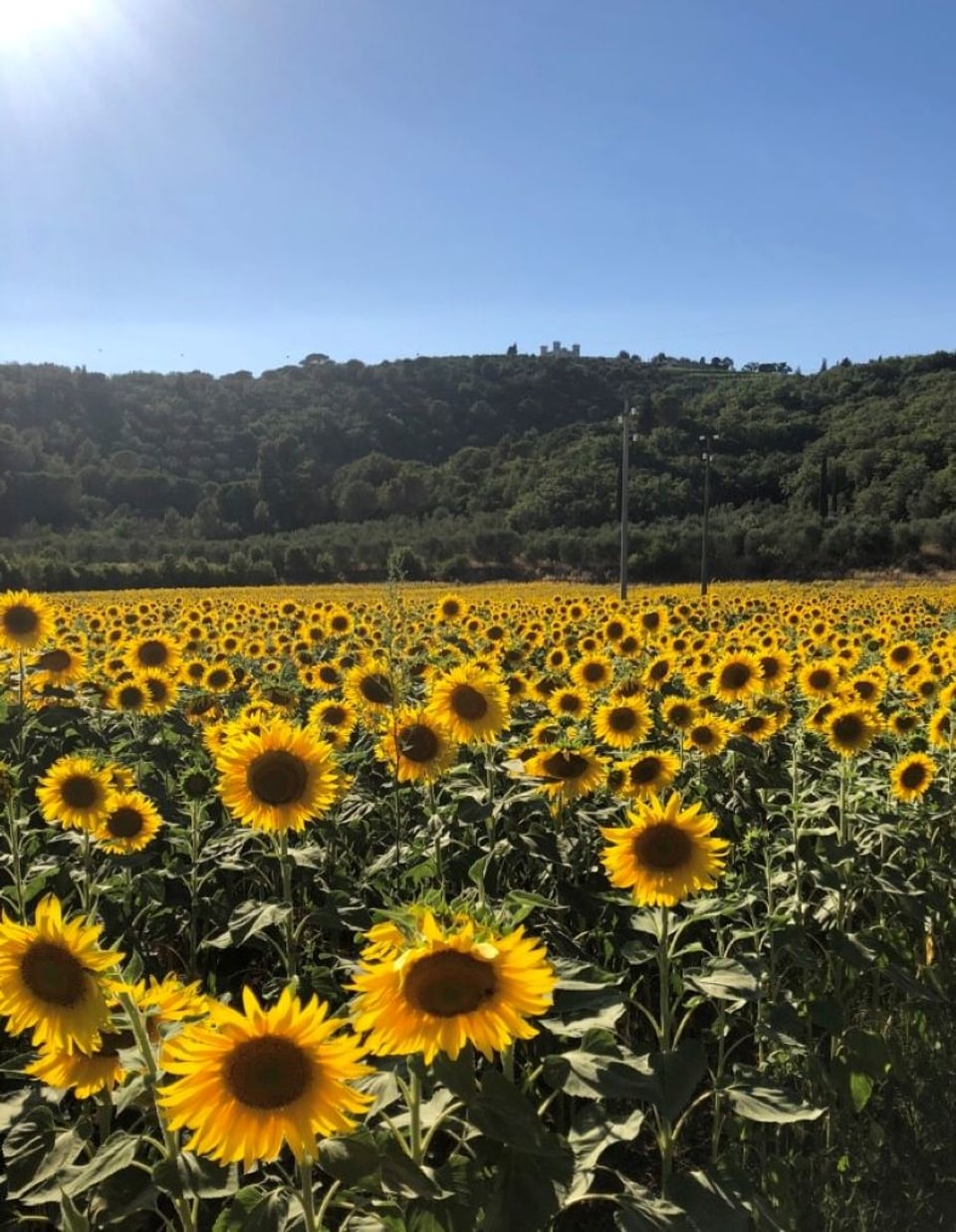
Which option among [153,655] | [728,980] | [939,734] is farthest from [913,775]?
[153,655]

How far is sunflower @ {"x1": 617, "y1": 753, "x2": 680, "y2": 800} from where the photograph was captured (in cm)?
378

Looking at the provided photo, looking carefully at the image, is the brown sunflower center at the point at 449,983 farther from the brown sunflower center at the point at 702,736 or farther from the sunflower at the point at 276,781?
the brown sunflower center at the point at 702,736

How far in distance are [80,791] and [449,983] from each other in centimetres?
224

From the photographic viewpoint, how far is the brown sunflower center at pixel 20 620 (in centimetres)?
531

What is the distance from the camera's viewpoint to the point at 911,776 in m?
4.31

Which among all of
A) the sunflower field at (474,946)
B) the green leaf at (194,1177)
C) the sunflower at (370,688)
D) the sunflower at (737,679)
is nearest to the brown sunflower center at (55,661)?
the sunflower field at (474,946)

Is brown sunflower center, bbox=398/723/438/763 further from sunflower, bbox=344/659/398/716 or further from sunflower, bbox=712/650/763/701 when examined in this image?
sunflower, bbox=712/650/763/701

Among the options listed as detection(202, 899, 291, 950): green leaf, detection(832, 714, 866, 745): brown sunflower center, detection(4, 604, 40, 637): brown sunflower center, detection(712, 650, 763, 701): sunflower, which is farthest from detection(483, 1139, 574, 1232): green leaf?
detection(4, 604, 40, 637): brown sunflower center

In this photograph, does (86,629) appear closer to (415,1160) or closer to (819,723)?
(819,723)

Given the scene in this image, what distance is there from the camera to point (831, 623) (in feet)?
34.4

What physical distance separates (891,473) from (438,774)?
215 ft

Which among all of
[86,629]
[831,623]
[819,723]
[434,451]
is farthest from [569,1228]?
[434,451]

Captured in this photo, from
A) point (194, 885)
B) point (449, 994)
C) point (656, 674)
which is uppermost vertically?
point (449, 994)

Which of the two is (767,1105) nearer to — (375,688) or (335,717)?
(375,688)
